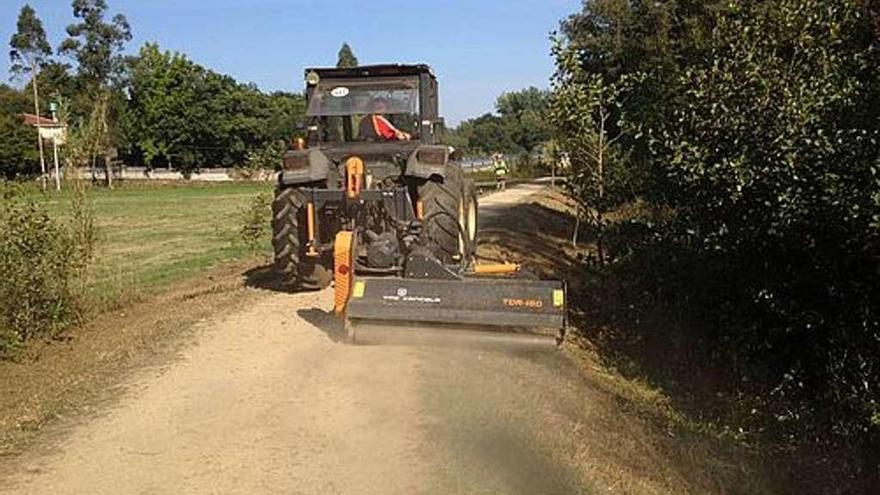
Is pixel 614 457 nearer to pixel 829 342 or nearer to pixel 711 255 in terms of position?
pixel 829 342

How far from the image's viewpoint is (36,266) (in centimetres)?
903

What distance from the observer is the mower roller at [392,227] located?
316 inches

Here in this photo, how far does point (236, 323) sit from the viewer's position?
9.57 meters

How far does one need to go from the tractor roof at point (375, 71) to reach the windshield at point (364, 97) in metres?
0.07

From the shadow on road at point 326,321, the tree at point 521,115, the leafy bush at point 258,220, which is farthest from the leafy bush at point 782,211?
the tree at point 521,115

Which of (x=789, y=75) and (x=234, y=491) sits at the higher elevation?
(x=789, y=75)

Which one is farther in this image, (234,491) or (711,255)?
(711,255)

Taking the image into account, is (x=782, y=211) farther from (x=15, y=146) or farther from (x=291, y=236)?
(x=15, y=146)

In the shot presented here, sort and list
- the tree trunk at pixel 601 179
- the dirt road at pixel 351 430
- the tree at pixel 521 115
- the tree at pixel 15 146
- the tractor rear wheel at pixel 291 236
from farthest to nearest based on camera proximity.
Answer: the tree at pixel 521 115
the tree at pixel 15 146
the tree trunk at pixel 601 179
the tractor rear wheel at pixel 291 236
the dirt road at pixel 351 430

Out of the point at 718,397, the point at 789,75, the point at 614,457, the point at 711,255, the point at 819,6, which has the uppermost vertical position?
the point at 819,6

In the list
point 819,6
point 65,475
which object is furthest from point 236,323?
point 819,6

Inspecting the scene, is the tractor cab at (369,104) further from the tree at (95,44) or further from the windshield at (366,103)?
the tree at (95,44)

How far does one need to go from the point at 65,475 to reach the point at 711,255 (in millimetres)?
7297

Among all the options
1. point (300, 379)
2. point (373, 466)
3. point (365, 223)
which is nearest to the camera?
point (373, 466)
